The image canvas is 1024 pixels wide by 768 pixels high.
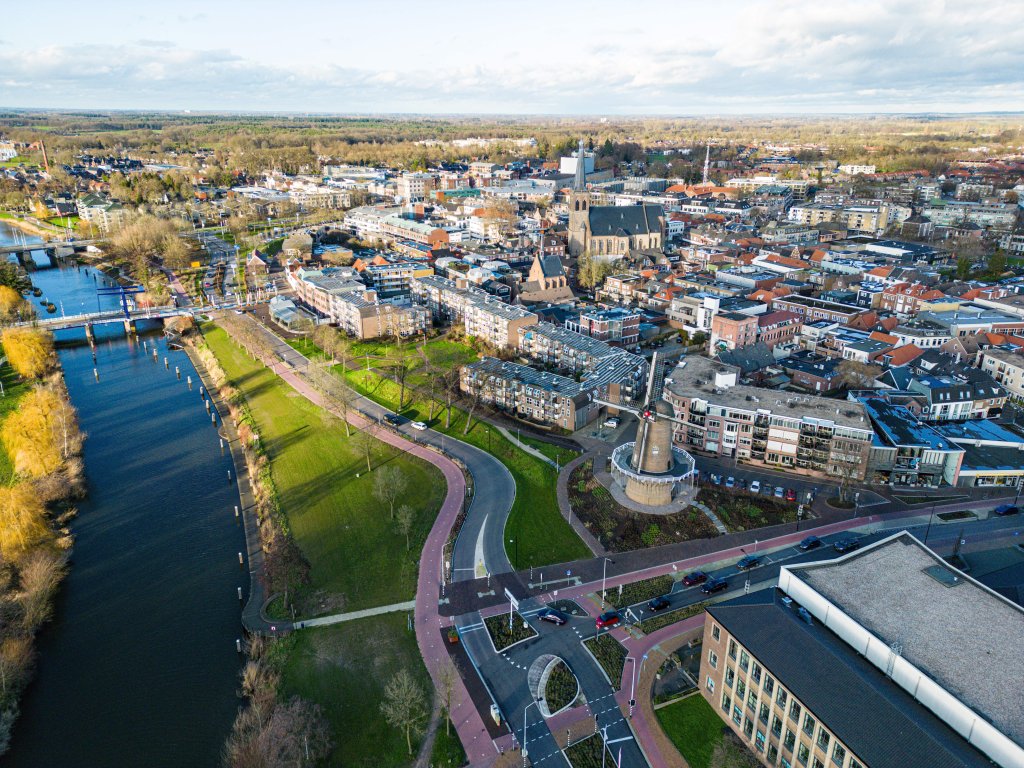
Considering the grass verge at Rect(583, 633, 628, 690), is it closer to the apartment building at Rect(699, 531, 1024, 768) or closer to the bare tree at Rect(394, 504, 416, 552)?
the apartment building at Rect(699, 531, 1024, 768)

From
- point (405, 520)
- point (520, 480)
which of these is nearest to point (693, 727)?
point (405, 520)

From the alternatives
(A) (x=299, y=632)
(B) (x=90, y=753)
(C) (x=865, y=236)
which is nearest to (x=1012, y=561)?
(A) (x=299, y=632)

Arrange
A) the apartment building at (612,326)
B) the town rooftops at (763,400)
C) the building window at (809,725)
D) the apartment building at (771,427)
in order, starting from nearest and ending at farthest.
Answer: the building window at (809,725) < the apartment building at (771,427) < the town rooftops at (763,400) < the apartment building at (612,326)

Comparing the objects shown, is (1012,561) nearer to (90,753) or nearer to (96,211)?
(90,753)

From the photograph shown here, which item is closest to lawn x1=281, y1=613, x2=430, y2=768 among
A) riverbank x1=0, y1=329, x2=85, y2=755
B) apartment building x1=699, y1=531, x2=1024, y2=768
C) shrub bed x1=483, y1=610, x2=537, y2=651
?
shrub bed x1=483, y1=610, x2=537, y2=651

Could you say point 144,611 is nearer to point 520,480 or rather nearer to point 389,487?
point 389,487

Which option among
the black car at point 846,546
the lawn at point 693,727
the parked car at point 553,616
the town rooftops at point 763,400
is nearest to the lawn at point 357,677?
the parked car at point 553,616

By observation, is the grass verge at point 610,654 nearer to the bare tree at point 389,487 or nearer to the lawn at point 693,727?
the lawn at point 693,727
